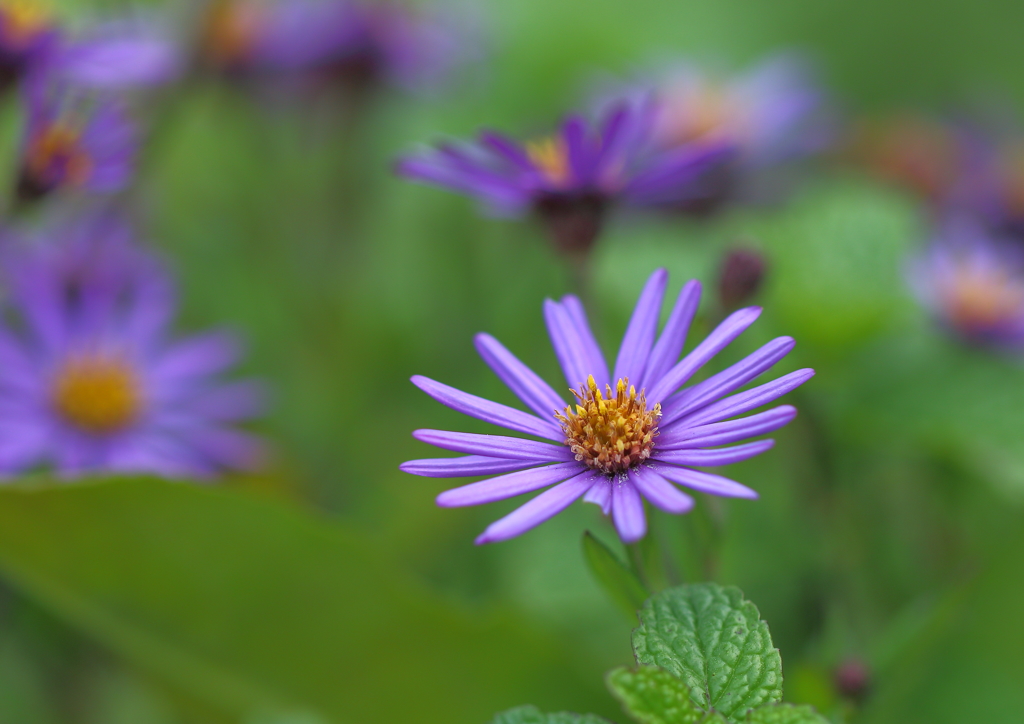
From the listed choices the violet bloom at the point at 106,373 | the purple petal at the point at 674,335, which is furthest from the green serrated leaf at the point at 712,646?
the violet bloom at the point at 106,373

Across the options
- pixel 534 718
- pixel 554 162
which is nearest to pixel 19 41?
pixel 554 162

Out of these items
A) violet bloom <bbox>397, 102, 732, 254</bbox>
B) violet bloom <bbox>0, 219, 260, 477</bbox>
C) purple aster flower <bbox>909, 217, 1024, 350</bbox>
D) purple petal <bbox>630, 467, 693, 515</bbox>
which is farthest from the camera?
purple aster flower <bbox>909, 217, 1024, 350</bbox>

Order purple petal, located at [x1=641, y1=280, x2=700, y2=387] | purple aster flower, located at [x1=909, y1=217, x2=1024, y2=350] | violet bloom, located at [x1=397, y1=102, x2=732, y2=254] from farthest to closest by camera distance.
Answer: purple aster flower, located at [x1=909, y1=217, x2=1024, y2=350] < violet bloom, located at [x1=397, y1=102, x2=732, y2=254] < purple petal, located at [x1=641, y1=280, x2=700, y2=387]

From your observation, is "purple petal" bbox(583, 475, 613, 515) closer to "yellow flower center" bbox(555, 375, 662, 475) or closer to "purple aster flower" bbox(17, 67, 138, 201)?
"yellow flower center" bbox(555, 375, 662, 475)

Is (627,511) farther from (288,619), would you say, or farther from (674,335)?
(288,619)

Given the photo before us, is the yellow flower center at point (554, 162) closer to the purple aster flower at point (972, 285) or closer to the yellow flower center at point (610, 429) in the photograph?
the yellow flower center at point (610, 429)

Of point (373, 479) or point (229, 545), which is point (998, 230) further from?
point (229, 545)

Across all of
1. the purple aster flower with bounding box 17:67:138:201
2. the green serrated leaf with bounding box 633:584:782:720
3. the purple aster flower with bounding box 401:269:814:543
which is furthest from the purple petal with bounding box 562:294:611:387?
the purple aster flower with bounding box 17:67:138:201

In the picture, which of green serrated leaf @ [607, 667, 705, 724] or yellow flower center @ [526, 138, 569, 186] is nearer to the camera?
green serrated leaf @ [607, 667, 705, 724]
